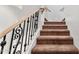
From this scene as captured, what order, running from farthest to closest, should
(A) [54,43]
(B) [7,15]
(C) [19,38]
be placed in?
(B) [7,15], (A) [54,43], (C) [19,38]

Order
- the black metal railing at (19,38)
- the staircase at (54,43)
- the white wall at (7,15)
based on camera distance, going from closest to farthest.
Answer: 1. the black metal railing at (19,38)
2. the staircase at (54,43)
3. the white wall at (7,15)

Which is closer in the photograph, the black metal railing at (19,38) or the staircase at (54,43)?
the black metal railing at (19,38)

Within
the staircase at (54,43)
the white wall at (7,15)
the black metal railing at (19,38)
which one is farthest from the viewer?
the white wall at (7,15)

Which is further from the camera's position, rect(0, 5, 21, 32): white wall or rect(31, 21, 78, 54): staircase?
rect(0, 5, 21, 32): white wall

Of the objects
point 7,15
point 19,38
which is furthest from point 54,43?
point 7,15

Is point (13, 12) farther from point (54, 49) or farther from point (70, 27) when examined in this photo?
point (54, 49)

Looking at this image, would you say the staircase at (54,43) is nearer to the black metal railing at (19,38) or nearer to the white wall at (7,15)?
the black metal railing at (19,38)

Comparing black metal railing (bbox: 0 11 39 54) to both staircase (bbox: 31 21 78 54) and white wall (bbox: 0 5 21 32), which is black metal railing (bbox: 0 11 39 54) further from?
white wall (bbox: 0 5 21 32)

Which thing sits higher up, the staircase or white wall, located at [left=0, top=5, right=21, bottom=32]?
white wall, located at [left=0, top=5, right=21, bottom=32]

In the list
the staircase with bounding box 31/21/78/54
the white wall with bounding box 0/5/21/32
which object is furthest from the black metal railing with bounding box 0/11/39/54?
the white wall with bounding box 0/5/21/32

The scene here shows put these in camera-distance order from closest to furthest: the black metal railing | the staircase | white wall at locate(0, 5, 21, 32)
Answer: the black metal railing < the staircase < white wall at locate(0, 5, 21, 32)

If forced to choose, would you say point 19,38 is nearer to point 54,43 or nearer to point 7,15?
point 54,43

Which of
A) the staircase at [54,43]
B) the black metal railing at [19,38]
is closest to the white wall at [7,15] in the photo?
the black metal railing at [19,38]

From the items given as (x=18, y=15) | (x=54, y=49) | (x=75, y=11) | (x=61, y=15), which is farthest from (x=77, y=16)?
(x=61, y=15)
